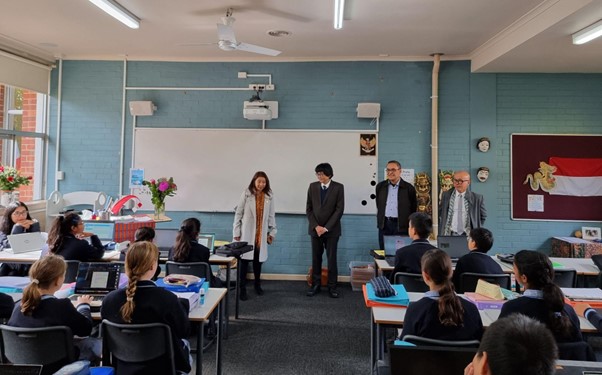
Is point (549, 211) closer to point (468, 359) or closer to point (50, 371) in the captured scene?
point (468, 359)

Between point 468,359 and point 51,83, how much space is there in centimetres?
655

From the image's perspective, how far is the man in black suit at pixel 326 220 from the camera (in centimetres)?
473

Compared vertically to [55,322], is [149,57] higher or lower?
higher

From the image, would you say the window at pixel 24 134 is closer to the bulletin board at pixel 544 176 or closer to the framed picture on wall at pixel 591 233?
the bulletin board at pixel 544 176

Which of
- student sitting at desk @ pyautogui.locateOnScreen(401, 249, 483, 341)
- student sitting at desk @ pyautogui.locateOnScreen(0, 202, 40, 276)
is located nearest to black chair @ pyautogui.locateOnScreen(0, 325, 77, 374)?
student sitting at desk @ pyautogui.locateOnScreen(401, 249, 483, 341)

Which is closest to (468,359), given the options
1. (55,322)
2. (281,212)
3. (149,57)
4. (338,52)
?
(55,322)

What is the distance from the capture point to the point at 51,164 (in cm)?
565

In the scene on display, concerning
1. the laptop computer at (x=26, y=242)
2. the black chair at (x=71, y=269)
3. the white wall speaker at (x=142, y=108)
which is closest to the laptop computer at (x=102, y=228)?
the laptop computer at (x=26, y=242)

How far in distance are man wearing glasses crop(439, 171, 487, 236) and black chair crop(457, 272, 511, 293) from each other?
5.29 feet

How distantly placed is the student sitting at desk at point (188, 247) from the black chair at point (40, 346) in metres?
1.40

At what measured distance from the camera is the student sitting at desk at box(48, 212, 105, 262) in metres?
3.13

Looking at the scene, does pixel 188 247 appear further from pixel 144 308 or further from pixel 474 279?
pixel 474 279

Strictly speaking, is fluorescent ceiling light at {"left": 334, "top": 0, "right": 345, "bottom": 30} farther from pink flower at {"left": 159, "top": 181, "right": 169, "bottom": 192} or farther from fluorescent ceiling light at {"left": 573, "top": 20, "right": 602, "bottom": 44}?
pink flower at {"left": 159, "top": 181, "right": 169, "bottom": 192}

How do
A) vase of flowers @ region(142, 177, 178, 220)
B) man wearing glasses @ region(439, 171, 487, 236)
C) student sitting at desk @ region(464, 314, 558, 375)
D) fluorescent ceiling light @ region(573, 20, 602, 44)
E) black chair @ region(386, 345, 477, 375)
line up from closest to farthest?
student sitting at desk @ region(464, 314, 558, 375) → black chair @ region(386, 345, 477, 375) → fluorescent ceiling light @ region(573, 20, 602, 44) → man wearing glasses @ region(439, 171, 487, 236) → vase of flowers @ region(142, 177, 178, 220)
